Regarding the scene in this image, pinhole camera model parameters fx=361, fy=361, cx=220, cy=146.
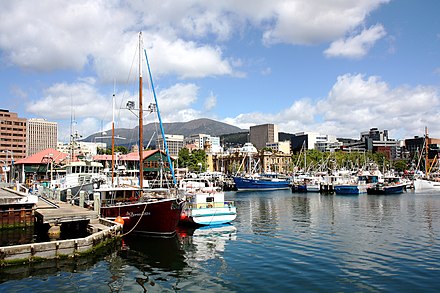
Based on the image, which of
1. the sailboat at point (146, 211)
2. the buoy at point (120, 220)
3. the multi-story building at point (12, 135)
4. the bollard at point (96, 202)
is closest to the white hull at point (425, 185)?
the sailboat at point (146, 211)

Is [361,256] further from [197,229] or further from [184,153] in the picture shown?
[184,153]

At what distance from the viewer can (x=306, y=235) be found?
32.7m

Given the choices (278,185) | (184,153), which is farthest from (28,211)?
(184,153)

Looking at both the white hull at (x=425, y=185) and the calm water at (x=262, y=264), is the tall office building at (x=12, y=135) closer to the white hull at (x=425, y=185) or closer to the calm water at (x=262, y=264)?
the white hull at (x=425, y=185)

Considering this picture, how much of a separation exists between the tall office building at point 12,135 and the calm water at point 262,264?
627 feet

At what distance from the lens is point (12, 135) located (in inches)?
7667

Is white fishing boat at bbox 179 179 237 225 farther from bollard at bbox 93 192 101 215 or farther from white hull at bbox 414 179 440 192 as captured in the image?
white hull at bbox 414 179 440 192

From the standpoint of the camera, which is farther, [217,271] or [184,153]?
[184,153]

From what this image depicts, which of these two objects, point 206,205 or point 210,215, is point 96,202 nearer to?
point 206,205

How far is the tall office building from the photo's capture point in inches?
7525

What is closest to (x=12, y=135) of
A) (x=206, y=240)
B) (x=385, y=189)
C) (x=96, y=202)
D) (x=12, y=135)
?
(x=12, y=135)

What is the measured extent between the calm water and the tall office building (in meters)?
191

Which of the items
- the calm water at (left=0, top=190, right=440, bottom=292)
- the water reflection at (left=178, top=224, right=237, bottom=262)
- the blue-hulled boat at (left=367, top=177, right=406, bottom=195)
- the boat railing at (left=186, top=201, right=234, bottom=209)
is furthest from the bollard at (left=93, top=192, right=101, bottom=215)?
the blue-hulled boat at (left=367, top=177, right=406, bottom=195)

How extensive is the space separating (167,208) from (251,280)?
13189 millimetres
